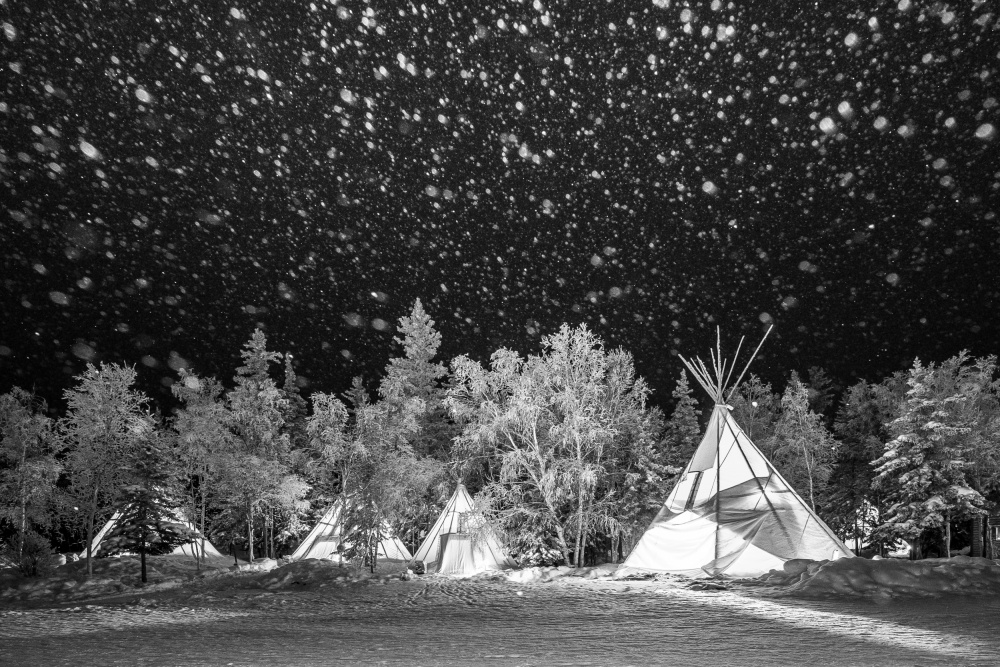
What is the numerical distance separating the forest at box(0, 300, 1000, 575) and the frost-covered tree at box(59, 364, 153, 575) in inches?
2.6

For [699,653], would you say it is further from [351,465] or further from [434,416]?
[434,416]

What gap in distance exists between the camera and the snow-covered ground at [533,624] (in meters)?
7.62

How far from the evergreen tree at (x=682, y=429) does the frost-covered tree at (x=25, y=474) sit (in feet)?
86.0

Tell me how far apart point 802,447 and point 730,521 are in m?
19.1

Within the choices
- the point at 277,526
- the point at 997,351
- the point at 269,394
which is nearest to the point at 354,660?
the point at 269,394

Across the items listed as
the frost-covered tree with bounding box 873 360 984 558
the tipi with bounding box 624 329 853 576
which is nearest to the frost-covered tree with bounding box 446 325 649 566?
the tipi with bounding box 624 329 853 576

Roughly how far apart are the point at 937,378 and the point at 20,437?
38.6 m

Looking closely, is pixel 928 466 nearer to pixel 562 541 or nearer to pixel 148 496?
pixel 562 541

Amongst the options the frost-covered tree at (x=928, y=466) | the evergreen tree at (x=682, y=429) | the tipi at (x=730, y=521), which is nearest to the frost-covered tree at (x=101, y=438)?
the tipi at (x=730, y=521)

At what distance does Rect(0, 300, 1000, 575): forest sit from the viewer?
21297mm

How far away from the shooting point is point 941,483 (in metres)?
26.6

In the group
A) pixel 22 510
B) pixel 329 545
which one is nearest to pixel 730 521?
pixel 329 545

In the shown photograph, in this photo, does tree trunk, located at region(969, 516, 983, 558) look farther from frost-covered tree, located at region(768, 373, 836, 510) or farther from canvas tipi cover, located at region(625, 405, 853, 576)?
canvas tipi cover, located at region(625, 405, 853, 576)

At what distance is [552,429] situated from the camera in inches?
812
